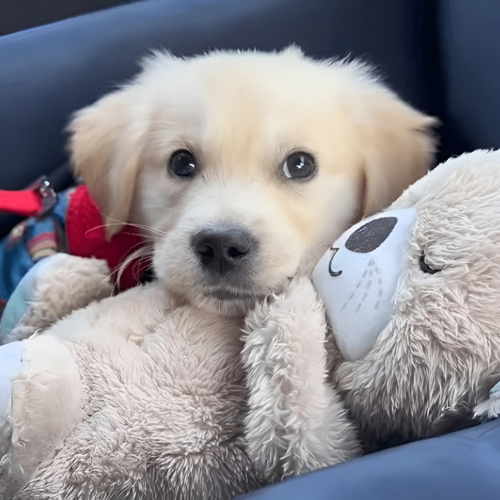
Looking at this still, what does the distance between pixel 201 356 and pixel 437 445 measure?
291 mm

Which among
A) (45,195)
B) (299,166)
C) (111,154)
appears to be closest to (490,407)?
(299,166)

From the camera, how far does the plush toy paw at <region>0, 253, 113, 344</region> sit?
951 mm

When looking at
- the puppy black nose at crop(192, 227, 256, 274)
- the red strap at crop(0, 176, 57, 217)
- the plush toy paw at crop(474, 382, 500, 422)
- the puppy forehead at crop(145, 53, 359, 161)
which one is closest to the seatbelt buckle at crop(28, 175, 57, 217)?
the red strap at crop(0, 176, 57, 217)

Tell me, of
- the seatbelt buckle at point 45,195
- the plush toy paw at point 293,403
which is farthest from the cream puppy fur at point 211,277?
the seatbelt buckle at point 45,195

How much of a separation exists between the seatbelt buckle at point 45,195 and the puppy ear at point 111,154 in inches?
3.6

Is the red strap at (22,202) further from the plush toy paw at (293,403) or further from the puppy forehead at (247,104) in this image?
the plush toy paw at (293,403)

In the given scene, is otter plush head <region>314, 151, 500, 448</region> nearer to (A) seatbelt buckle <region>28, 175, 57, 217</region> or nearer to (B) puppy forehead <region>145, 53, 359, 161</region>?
(B) puppy forehead <region>145, 53, 359, 161</region>

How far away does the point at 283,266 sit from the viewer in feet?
2.75

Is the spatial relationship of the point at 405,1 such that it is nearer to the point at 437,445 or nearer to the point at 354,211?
the point at 354,211

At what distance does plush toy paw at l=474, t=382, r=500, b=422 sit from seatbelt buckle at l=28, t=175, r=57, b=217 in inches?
34.8

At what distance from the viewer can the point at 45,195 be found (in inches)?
47.1

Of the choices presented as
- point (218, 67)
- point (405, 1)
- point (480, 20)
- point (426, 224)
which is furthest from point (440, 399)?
point (405, 1)

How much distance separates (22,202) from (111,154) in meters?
0.24

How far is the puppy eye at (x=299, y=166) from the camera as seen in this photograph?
0.95 m
